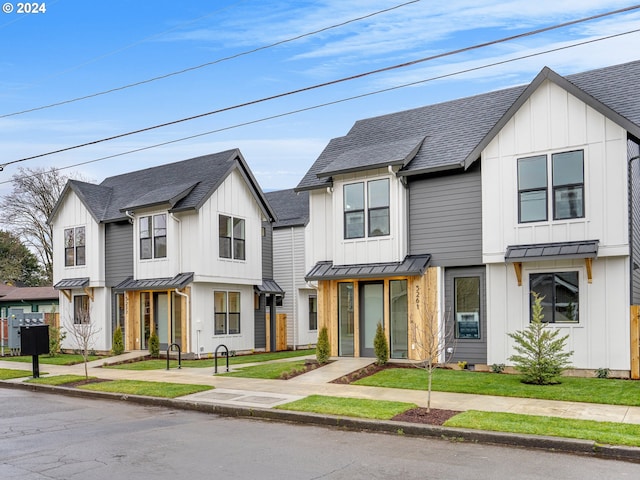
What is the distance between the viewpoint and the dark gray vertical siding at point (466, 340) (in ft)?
57.0

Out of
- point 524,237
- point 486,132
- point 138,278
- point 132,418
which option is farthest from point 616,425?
point 138,278

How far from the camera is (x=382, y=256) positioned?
1864 cm

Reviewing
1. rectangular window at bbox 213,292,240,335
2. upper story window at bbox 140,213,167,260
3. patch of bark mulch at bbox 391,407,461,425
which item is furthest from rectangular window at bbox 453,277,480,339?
upper story window at bbox 140,213,167,260

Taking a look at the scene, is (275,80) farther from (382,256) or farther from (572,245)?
(572,245)

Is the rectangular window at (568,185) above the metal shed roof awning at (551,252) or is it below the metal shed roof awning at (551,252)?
above

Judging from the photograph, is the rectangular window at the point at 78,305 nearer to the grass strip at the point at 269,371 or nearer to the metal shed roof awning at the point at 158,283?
the metal shed roof awning at the point at 158,283

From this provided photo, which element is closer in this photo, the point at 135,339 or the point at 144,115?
the point at 144,115

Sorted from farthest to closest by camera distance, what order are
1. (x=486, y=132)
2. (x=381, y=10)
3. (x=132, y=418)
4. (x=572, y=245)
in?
1. (x=486, y=132)
2. (x=572, y=245)
3. (x=381, y=10)
4. (x=132, y=418)

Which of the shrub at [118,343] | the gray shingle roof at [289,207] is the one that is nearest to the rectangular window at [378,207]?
the gray shingle roof at [289,207]

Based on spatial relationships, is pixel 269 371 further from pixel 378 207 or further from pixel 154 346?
pixel 154 346

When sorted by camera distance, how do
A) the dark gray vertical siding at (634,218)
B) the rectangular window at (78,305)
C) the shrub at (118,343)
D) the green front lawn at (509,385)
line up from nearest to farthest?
the green front lawn at (509,385) < the dark gray vertical siding at (634,218) < the shrub at (118,343) < the rectangular window at (78,305)

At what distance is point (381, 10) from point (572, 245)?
7082mm

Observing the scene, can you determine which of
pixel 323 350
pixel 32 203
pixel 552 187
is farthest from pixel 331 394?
pixel 32 203

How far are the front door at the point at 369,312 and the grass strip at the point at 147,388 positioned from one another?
565 centimetres
